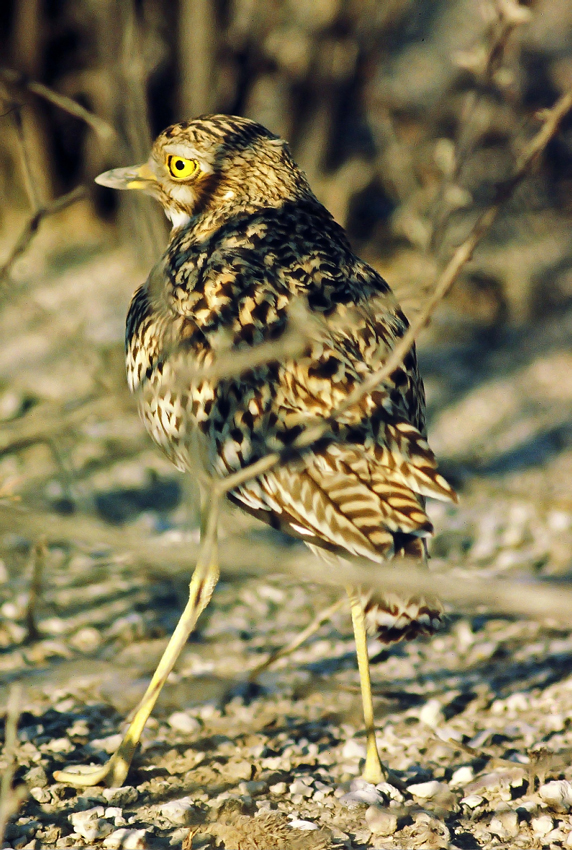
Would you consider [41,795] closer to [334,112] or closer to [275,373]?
[275,373]

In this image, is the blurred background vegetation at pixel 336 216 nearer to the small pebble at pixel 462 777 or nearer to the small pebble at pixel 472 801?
the small pebble at pixel 462 777

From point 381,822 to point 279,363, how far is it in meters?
1.45

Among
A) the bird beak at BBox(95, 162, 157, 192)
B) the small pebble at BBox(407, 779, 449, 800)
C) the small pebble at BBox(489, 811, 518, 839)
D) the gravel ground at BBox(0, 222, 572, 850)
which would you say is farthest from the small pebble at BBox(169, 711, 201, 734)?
the bird beak at BBox(95, 162, 157, 192)

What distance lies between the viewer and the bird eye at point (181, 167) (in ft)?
11.9

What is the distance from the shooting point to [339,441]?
2.91 m

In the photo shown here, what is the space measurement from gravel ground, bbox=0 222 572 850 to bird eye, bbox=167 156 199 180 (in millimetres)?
742

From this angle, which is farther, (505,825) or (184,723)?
(184,723)

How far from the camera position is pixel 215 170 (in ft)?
11.9

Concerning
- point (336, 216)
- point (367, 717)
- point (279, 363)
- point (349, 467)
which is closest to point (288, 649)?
point (367, 717)

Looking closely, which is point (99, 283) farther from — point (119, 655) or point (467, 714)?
point (467, 714)

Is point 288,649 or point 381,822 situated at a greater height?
point 288,649

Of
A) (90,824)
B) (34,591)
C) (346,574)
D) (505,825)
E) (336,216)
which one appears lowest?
(505,825)

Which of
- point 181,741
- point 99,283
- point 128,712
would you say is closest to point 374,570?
point 181,741

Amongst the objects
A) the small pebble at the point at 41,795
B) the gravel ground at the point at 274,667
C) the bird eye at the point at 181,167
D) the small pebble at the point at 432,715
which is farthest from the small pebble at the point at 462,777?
the bird eye at the point at 181,167
